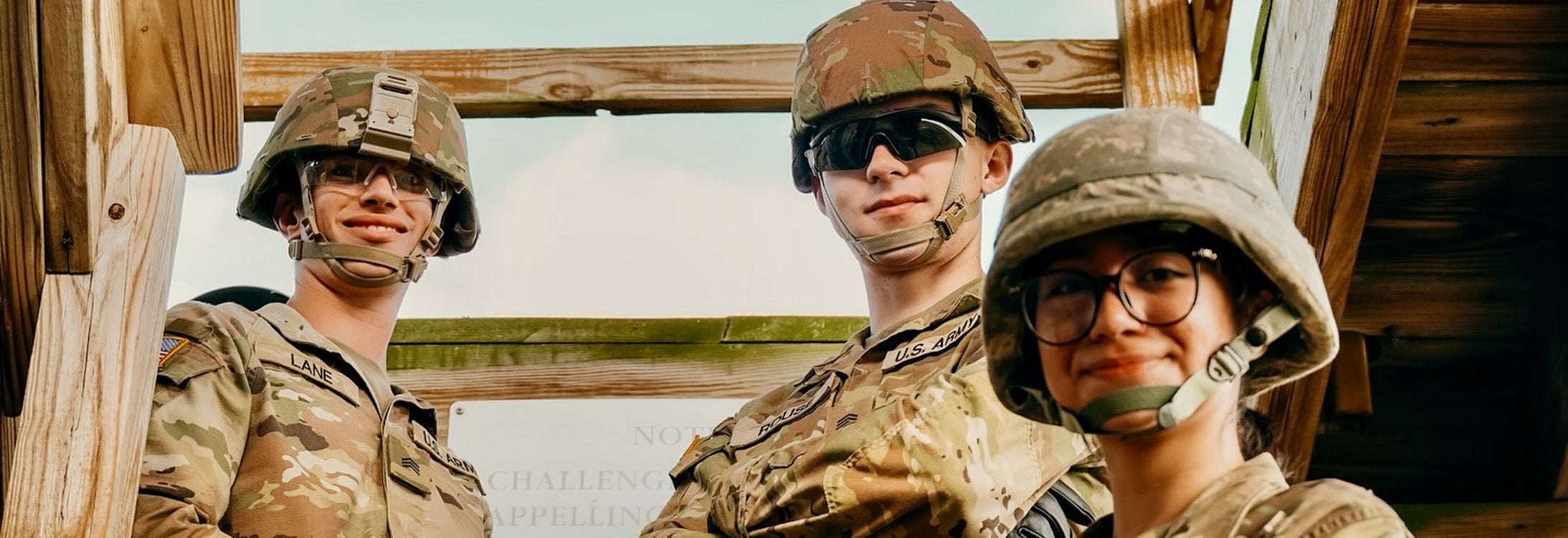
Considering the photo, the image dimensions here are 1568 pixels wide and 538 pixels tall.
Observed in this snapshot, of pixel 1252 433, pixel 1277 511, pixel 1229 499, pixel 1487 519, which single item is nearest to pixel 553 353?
pixel 1487 519

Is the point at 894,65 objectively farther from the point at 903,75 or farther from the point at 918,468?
the point at 918,468

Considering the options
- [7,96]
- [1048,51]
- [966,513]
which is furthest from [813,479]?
[1048,51]

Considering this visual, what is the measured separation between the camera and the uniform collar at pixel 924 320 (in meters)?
4.74

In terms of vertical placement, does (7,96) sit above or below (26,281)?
above

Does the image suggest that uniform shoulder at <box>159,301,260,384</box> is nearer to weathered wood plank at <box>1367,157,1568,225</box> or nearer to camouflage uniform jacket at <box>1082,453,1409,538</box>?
camouflage uniform jacket at <box>1082,453,1409,538</box>

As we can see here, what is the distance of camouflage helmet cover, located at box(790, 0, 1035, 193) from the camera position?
513 centimetres

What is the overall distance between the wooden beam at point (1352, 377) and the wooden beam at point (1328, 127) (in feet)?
0.16

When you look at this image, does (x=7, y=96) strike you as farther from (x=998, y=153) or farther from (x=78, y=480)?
(x=998, y=153)

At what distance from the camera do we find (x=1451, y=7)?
184 inches

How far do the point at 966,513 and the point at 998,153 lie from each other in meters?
1.52

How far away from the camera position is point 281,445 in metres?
4.77

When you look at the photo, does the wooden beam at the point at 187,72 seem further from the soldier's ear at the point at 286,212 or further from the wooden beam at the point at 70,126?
the soldier's ear at the point at 286,212

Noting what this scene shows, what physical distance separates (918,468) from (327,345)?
5.78 feet

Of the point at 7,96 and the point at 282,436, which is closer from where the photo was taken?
the point at 7,96
